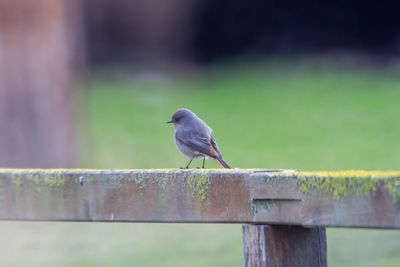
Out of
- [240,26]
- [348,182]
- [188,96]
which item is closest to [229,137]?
[188,96]

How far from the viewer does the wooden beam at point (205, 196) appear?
190cm

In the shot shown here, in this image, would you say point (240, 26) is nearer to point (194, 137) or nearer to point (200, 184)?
point (194, 137)

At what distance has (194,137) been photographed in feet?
15.6

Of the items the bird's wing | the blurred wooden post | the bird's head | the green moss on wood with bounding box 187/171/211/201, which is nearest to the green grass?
the blurred wooden post

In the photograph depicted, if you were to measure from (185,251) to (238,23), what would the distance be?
8.98 metres

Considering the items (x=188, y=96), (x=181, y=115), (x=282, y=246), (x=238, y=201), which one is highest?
(x=188, y=96)

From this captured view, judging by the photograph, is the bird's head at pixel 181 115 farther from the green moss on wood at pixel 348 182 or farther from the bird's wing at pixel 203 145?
the green moss on wood at pixel 348 182

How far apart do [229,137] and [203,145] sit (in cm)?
683

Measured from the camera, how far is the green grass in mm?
7055

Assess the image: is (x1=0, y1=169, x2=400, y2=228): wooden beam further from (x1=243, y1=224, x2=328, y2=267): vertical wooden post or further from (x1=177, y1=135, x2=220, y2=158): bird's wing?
(x1=177, y1=135, x2=220, y2=158): bird's wing

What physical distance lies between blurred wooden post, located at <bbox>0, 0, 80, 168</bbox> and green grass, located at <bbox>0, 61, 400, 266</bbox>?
1.00 metres

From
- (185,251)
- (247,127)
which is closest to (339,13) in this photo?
(247,127)

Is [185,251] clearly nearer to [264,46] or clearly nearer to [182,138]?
[182,138]

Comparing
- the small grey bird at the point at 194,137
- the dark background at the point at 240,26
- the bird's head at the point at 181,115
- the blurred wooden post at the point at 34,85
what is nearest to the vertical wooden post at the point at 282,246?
the small grey bird at the point at 194,137
